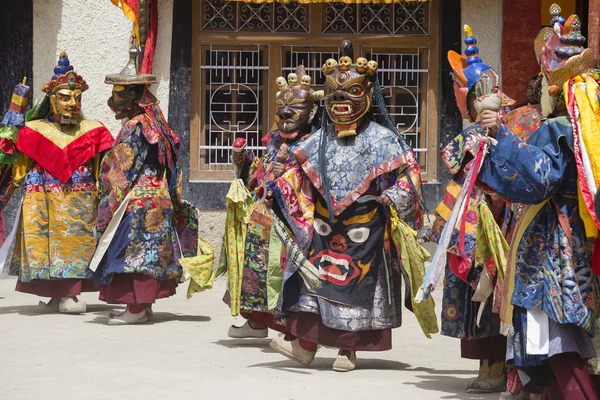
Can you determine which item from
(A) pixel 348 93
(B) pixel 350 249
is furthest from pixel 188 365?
(A) pixel 348 93

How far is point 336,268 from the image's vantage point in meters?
7.44

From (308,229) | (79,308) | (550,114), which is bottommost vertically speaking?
(79,308)

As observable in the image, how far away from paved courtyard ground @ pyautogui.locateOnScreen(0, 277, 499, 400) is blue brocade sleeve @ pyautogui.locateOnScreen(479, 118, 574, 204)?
58.4 inches

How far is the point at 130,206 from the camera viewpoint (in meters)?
9.52

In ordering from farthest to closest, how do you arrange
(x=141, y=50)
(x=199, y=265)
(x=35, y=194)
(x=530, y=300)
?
(x=141, y=50), (x=35, y=194), (x=199, y=265), (x=530, y=300)

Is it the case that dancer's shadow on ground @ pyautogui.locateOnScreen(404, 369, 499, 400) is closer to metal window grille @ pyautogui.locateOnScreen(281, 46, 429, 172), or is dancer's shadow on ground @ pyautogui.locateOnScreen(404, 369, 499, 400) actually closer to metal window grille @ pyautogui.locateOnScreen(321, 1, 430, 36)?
metal window grille @ pyautogui.locateOnScreen(281, 46, 429, 172)

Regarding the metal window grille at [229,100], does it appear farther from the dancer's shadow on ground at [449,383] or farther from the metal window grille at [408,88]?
the dancer's shadow on ground at [449,383]

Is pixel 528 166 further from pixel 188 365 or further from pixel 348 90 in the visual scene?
pixel 188 365

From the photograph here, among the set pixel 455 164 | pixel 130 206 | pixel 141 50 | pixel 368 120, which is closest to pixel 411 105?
pixel 141 50

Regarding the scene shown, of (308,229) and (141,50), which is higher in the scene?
(141,50)

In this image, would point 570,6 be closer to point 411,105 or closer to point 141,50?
point 411,105

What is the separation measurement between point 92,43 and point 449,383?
653 centimetres

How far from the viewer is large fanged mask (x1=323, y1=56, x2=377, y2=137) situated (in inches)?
297

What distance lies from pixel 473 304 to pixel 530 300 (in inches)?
43.9
